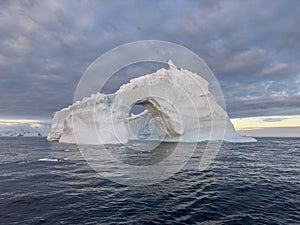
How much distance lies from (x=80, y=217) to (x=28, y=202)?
10.3 feet

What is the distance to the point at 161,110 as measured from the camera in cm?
4069

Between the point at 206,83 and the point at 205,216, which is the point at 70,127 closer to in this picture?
the point at 206,83

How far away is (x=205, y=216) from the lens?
24.7 ft

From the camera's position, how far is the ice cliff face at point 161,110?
40844 millimetres

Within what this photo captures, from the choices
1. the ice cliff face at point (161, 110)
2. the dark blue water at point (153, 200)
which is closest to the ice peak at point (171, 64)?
the ice cliff face at point (161, 110)

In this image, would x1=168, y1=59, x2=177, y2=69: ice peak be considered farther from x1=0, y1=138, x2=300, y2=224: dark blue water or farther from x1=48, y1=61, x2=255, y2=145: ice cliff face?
x1=0, y1=138, x2=300, y2=224: dark blue water

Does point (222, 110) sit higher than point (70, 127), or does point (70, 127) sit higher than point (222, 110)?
point (222, 110)

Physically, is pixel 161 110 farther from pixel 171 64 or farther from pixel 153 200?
pixel 153 200

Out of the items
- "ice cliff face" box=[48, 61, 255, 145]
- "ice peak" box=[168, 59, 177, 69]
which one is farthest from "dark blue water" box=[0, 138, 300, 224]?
"ice peak" box=[168, 59, 177, 69]

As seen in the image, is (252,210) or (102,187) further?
(102,187)

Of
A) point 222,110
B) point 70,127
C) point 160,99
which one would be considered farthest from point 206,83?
point 70,127

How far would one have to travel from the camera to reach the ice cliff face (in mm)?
40844

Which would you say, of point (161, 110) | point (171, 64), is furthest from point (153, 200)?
point (171, 64)

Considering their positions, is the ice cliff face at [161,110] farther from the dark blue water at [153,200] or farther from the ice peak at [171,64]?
the dark blue water at [153,200]
